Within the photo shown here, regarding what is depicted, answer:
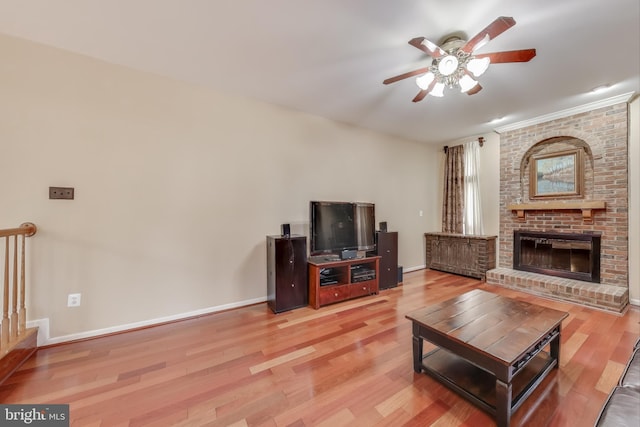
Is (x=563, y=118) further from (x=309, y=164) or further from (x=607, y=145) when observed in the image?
(x=309, y=164)

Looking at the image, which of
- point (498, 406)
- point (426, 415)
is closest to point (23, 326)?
point (426, 415)

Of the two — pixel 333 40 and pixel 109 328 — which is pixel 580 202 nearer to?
pixel 333 40

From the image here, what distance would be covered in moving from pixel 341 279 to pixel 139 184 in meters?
2.51

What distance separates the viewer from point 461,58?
75.9 inches

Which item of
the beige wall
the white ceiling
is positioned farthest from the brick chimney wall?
the beige wall

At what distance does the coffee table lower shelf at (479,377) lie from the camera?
1.48 metres

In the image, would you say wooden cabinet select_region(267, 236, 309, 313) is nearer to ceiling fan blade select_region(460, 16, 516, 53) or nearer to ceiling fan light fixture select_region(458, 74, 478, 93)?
ceiling fan light fixture select_region(458, 74, 478, 93)

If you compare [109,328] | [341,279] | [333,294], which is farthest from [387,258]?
[109,328]

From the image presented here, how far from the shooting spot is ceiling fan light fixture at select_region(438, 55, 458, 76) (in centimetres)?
184

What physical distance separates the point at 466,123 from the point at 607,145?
65.8 inches

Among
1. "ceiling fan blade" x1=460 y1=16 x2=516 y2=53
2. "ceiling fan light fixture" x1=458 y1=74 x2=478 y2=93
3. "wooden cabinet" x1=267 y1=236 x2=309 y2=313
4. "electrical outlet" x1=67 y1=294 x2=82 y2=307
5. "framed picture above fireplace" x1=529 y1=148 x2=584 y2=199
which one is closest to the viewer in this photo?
"ceiling fan blade" x1=460 y1=16 x2=516 y2=53

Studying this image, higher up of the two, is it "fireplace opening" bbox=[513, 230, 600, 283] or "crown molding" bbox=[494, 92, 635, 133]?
"crown molding" bbox=[494, 92, 635, 133]

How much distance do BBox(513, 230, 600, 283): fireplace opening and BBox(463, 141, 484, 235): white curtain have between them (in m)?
0.63

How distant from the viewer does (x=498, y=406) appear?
1.32m
